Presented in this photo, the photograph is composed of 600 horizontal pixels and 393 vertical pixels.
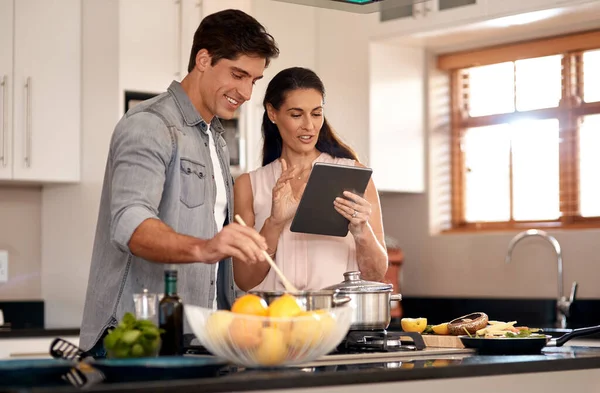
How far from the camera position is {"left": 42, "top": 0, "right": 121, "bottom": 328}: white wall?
178 inches

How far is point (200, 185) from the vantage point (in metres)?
2.56

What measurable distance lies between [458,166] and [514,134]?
15.9 inches

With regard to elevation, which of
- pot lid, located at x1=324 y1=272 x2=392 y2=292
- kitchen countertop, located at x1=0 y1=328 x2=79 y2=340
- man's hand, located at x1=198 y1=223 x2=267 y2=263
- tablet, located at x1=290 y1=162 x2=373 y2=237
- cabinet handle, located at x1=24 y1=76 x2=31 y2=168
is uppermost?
cabinet handle, located at x1=24 y1=76 x2=31 y2=168

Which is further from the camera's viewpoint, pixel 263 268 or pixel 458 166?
pixel 458 166

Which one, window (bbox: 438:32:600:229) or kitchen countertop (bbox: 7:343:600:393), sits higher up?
window (bbox: 438:32:600:229)

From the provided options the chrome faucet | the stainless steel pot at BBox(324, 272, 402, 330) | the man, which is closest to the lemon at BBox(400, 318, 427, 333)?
the stainless steel pot at BBox(324, 272, 402, 330)

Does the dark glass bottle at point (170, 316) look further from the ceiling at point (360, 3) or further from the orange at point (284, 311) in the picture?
the ceiling at point (360, 3)

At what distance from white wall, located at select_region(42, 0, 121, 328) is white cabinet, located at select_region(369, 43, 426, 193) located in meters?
1.39

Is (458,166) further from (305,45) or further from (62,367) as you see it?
(62,367)

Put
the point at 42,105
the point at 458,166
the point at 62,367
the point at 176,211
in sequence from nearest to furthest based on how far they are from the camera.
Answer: the point at 62,367, the point at 176,211, the point at 42,105, the point at 458,166

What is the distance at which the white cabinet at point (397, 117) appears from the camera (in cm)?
522

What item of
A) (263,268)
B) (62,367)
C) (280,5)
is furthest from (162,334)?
(280,5)

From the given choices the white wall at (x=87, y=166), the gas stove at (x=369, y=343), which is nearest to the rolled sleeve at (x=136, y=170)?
the gas stove at (x=369, y=343)

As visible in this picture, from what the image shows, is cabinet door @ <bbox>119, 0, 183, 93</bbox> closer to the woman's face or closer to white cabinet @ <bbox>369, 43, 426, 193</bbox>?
white cabinet @ <bbox>369, 43, 426, 193</bbox>
